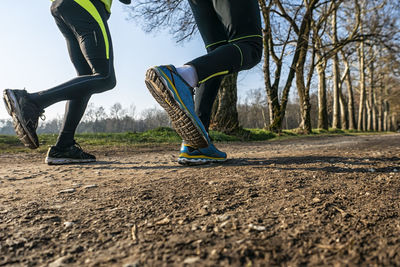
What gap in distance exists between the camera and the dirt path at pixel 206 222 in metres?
0.58

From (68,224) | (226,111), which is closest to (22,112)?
(68,224)

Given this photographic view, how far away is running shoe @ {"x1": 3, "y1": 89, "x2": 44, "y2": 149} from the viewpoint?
1772 mm

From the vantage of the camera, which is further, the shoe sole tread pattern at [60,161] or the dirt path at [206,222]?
the shoe sole tread pattern at [60,161]

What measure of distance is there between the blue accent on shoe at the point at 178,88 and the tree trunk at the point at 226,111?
581 cm

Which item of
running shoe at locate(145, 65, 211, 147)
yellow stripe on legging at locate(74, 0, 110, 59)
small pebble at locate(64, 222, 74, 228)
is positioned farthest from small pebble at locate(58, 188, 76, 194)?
yellow stripe on legging at locate(74, 0, 110, 59)

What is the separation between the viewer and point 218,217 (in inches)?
32.2

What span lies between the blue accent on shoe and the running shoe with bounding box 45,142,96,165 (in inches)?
59.1

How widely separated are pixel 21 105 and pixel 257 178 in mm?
1723

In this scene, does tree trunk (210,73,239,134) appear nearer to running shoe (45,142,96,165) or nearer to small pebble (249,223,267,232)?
running shoe (45,142,96,165)

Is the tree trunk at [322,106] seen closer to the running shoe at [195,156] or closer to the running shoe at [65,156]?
the running shoe at [195,156]

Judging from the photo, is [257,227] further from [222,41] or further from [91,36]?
[91,36]

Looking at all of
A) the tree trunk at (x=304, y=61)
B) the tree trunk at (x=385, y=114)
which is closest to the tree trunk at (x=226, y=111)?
the tree trunk at (x=304, y=61)

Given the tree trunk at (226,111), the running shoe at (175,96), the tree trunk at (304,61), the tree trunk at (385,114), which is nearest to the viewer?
the running shoe at (175,96)

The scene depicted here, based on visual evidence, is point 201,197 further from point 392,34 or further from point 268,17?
point 392,34
